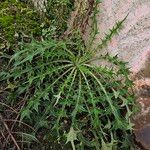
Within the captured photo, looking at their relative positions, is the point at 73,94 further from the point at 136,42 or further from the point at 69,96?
the point at 136,42

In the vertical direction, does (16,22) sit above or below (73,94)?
above

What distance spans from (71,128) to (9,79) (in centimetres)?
85

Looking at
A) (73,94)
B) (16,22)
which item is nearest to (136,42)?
(73,94)

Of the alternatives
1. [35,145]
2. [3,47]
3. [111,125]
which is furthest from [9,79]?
[111,125]

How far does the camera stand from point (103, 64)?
411cm

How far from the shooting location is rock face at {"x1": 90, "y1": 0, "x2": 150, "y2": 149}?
3.69 metres

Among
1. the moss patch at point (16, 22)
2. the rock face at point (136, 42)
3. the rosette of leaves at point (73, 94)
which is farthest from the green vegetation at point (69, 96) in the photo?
the moss patch at point (16, 22)

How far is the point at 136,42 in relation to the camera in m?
4.05

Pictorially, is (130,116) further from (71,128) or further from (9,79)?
(9,79)

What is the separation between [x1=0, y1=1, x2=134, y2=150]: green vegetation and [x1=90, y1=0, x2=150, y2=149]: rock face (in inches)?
4.1

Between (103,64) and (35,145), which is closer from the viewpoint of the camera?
(35,145)

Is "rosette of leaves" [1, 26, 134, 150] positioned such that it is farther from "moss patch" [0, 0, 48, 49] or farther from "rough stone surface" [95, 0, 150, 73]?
"moss patch" [0, 0, 48, 49]

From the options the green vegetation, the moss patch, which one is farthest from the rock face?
the moss patch

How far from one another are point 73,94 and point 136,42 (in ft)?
2.59
